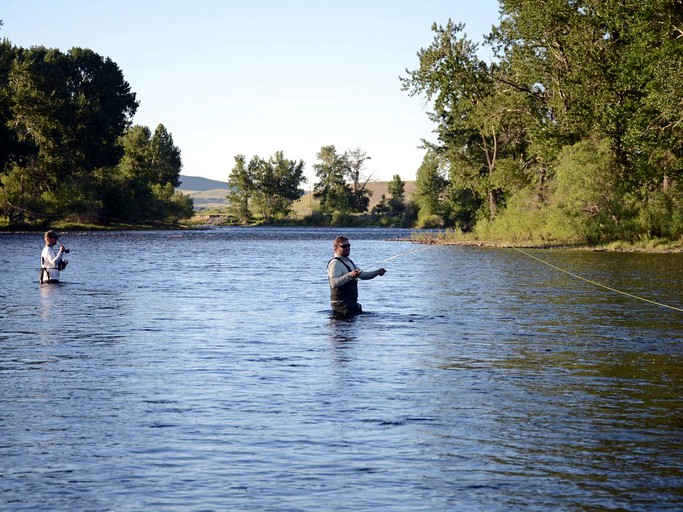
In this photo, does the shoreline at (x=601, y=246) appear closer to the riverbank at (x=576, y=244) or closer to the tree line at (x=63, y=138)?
the riverbank at (x=576, y=244)

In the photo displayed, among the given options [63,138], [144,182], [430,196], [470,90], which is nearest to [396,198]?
[430,196]

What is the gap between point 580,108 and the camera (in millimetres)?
59719

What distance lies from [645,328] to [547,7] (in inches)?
1677

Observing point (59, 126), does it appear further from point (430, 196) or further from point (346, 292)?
point (346, 292)

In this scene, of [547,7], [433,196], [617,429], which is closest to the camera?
[617,429]

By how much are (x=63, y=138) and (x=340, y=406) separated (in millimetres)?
104286

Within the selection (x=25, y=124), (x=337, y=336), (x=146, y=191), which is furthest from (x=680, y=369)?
(x=146, y=191)

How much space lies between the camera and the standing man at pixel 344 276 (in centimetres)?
2031

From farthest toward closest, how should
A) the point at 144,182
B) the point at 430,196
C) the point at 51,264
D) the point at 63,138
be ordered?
1. the point at 430,196
2. the point at 144,182
3. the point at 63,138
4. the point at 51,264

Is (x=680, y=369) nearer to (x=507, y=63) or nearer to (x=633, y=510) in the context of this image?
(x=633, y=510)

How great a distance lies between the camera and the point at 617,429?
10.8m

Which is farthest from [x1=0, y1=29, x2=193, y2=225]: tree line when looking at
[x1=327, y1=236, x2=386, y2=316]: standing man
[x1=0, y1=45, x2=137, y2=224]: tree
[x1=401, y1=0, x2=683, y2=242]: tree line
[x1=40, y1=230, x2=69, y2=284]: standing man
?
[x1=327, y1=236, x2=386, y2=316]: standing man

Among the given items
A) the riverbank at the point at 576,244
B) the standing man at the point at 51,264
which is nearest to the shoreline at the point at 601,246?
the riverbank at the point at 576,244

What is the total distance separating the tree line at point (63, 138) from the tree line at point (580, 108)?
42.9 meters
